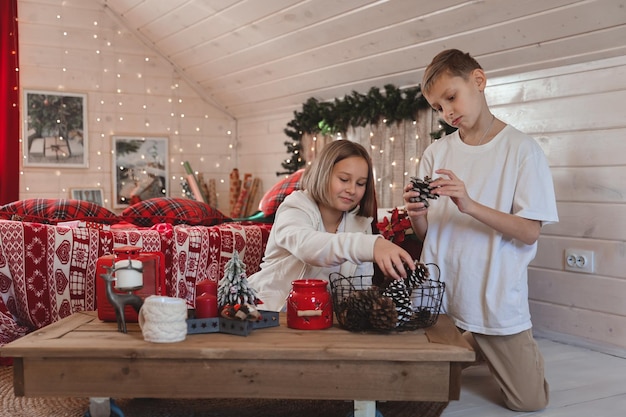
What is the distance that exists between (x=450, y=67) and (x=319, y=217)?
0.64 meters

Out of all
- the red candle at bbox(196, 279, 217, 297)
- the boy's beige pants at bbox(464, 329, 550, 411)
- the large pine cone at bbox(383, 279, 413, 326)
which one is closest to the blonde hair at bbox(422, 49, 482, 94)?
the large pine cone at bbox(383, 279, 413, 326)

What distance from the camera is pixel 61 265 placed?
2.63 m

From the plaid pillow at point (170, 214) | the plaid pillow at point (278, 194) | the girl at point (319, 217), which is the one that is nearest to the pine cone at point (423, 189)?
the girl at point (319, 217)

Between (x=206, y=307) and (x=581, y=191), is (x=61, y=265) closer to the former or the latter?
(x=206, y=307)


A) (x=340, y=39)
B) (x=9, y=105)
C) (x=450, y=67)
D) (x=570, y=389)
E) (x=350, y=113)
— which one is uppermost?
(x=340, y=39)

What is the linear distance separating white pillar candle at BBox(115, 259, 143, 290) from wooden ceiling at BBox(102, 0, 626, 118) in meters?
2.10

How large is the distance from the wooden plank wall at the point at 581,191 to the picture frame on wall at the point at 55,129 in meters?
3.71

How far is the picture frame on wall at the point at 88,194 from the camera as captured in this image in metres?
5.58

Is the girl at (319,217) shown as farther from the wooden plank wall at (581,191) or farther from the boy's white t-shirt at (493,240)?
the wooden plank wall at (581,191)

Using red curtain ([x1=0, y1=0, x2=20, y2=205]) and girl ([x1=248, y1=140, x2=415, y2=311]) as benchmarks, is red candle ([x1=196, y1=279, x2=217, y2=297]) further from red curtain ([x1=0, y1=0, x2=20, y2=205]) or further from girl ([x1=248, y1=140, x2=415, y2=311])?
red curtain ([x1=0, y1=0, x2=20, y2=205])

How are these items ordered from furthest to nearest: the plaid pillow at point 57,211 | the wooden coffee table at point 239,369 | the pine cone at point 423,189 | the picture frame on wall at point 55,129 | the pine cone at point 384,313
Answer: the picture frame on wall at point 55,129
the plaid pillow at point 57,211
the pine cone at point 423,189
the pine cone at point 384,313
the wooden coffee table at point 239,369

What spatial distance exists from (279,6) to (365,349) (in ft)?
9.91

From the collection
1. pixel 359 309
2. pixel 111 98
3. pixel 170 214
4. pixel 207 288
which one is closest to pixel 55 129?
pixel 111 98

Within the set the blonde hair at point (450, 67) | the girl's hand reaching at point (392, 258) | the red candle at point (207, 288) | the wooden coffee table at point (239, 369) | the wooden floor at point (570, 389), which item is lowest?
the wooden floor at point (570, 389)
